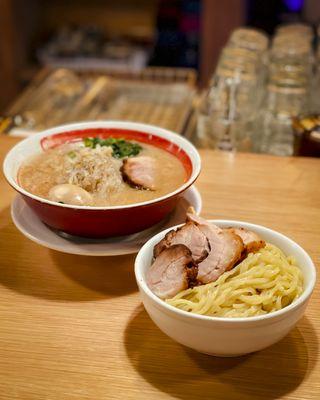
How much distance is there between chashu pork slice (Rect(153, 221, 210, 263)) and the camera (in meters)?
0.94

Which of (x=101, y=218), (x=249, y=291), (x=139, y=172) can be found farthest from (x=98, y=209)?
(x=249, y=291)

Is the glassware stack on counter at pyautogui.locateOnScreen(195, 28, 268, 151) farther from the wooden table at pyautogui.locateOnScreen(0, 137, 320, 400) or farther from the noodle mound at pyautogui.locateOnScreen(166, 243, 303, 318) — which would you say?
the noodle mound at pyautogui.locateOnScreen(166, 243, 303, 318)

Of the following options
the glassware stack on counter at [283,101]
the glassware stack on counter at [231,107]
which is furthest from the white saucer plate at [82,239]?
the glassware stack on counter at [283,101]

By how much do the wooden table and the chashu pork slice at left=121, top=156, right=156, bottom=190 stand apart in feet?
0.48

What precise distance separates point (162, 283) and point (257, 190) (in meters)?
0.52

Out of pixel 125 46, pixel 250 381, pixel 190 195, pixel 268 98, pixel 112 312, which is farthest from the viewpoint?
pixel 125 46

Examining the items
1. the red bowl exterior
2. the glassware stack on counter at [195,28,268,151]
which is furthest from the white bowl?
the glassware stack on counter at [195,28,268,151]

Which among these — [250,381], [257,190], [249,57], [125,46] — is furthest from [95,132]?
[125,46]

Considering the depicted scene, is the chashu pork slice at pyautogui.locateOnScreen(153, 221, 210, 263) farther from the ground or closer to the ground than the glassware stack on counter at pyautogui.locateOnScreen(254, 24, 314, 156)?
farther from the ground

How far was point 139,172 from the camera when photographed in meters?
1.19

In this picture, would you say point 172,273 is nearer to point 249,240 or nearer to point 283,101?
point 249,240

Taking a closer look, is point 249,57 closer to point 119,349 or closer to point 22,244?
point 22,244

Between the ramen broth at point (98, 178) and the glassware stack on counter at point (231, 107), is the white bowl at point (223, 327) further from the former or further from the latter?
the glassware stack on counter at point (231, 107)

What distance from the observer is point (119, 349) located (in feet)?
3.03
